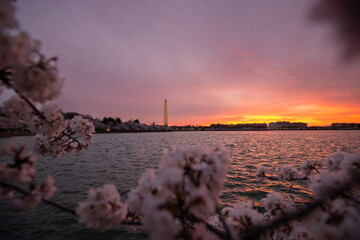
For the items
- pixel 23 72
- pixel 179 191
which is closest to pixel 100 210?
pixel 179 191

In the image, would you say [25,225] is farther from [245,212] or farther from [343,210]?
[343,210]

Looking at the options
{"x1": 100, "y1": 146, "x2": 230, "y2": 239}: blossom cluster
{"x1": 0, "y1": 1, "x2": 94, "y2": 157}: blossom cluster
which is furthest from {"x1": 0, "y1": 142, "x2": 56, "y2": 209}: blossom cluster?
{"x1": 100, "y1": 146, "x2": 230, "y2": 239}: blossom cluster

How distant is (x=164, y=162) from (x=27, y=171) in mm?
1775

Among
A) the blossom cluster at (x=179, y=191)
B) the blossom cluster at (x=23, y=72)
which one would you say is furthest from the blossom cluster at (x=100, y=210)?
the blossom cluster at (x=23, y=72)

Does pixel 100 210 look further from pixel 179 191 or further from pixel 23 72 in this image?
pixel 23 72

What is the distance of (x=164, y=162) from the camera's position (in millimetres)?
1667

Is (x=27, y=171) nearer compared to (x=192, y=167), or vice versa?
(x=192, y=167)

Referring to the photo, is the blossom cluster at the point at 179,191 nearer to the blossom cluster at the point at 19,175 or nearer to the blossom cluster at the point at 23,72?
the blossom cluster at the point at 19,175

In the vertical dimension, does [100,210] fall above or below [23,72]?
below

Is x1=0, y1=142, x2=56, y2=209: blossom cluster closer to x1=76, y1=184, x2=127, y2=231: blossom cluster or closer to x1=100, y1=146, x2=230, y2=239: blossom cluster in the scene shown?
x1=76, y1=184, x2=127, y2=231: blossom cluster

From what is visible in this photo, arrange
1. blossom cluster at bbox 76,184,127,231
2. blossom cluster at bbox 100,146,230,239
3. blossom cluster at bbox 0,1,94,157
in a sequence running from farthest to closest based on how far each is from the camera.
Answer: blossom cluster at bbox 76,184,127,231
blossom cluster at bbox 0,1,94,157
blossom cluster at bbox 100,146,230,239

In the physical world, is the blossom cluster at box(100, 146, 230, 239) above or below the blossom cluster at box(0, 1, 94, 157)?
below

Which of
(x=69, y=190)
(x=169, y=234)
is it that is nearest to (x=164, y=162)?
(x=169, y=234)

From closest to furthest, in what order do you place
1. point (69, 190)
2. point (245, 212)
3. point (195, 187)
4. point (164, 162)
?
point (195, 187), point (164, 162), point (245, 212), point (69, 190)
